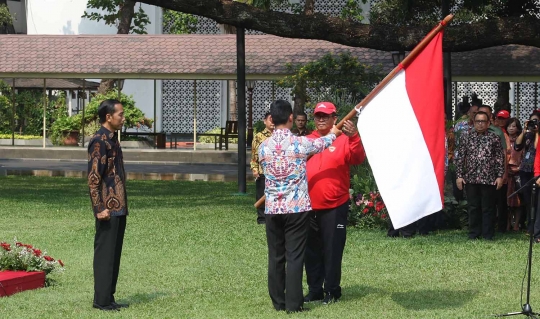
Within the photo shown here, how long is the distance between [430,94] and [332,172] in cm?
112

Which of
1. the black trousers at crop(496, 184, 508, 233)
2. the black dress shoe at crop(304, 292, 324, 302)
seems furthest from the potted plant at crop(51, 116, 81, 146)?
the black dress shoe at crop(304, 292, 324, 302)

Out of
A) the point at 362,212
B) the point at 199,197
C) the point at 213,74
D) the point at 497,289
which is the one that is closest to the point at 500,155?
the point at 362,212

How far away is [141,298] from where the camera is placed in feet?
31.6

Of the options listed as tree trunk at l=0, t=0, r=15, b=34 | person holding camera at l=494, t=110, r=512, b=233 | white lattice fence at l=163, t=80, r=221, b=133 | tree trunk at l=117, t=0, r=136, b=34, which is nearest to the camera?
person holding camera at l=494, t=110, r=512, b=233

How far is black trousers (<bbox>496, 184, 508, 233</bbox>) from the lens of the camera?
48.6 ft

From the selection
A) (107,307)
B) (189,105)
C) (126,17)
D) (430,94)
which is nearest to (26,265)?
(107,307)

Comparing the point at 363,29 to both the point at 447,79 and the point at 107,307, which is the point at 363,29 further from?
the point at 107,307

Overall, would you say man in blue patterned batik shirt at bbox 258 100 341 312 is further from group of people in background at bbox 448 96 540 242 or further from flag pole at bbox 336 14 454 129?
group of people in background at bbox 448 96 540 242

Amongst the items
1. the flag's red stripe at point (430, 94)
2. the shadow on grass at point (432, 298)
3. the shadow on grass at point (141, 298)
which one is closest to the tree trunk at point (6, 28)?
the shadow on grass at point (141, 298)

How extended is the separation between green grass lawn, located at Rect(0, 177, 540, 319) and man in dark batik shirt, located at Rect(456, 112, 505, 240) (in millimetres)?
314

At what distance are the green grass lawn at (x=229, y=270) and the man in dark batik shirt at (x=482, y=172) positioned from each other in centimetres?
31

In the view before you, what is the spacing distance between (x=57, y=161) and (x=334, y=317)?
26.5 m

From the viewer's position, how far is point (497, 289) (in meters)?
9.95

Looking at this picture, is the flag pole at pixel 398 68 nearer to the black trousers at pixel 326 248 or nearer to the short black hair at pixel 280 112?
the short black hair at pixel 280 112
